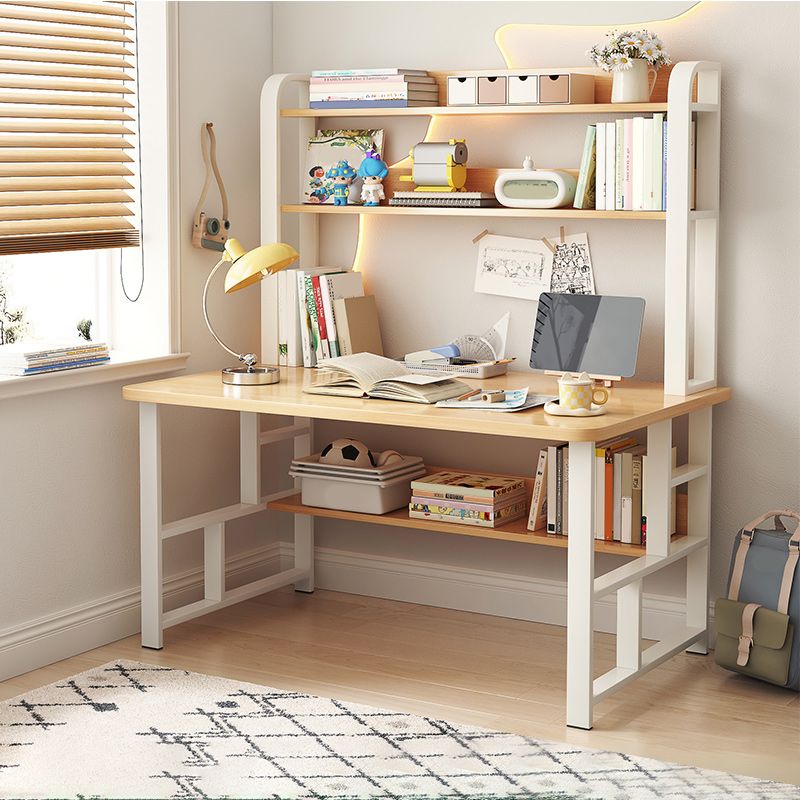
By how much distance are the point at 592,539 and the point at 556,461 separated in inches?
20.8

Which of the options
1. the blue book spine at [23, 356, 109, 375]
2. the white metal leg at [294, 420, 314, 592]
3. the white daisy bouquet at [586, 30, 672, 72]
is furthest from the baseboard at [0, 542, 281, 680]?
the white daisy bouquet at [586, 30, 672, 72]

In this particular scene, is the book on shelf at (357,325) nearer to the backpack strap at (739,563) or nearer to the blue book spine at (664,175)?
the blue book spine at (664,175)

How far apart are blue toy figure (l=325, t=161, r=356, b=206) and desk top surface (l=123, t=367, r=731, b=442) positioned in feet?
1.68

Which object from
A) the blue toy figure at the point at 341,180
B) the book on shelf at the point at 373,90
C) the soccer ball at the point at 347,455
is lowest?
the soccer ball at the point at 347,455

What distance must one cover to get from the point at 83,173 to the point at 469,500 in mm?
1366

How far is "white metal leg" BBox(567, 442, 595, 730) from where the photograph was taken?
2855 mm

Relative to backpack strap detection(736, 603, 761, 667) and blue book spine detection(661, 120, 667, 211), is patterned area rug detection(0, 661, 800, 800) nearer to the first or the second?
backpack strap detection(736, 603, 761, 667)

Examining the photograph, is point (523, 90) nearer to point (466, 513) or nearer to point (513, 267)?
point (513, 267)

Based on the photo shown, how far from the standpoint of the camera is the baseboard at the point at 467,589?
11.9 feet

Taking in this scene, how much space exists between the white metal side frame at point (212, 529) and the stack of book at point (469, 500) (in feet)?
1.77

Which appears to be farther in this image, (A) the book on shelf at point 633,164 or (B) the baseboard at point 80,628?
(B) the baseboard at point 80,628

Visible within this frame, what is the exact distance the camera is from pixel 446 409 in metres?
3.06

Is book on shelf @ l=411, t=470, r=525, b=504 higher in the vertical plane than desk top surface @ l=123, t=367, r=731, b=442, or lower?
lower

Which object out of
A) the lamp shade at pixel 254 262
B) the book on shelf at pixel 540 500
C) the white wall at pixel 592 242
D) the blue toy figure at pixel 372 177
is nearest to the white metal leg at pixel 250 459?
the white wall at pixel 592 242
